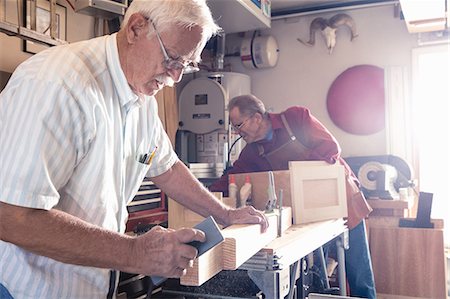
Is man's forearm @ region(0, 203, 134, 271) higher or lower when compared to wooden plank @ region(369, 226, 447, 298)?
higher

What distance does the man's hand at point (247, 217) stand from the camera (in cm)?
134

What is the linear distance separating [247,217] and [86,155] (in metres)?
0.59

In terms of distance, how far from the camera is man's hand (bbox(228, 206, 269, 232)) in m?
1.34

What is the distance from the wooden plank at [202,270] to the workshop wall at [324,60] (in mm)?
2969

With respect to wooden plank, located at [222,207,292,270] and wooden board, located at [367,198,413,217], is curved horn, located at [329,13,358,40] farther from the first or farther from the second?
wooden plank, located at [222,207,292,270]

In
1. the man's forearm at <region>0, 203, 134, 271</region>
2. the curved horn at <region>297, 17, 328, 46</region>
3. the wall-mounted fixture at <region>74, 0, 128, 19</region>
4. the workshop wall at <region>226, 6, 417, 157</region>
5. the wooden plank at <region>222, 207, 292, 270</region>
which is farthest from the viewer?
the curved horn at <region>297, 17, 328, 46</region>

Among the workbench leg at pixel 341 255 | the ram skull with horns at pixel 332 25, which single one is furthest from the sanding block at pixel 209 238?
the ram skull with horns at pixel 332 25

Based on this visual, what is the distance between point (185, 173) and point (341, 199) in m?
0.90

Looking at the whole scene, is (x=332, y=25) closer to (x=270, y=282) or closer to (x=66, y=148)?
(x=270, y=282)

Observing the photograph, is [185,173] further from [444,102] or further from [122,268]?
[444,102]

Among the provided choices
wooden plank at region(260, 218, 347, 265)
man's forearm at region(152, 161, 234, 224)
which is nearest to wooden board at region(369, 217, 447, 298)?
wooden plank at region(260, 218, 347, 265)

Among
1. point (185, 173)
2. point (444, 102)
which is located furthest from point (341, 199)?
point (444, 102)

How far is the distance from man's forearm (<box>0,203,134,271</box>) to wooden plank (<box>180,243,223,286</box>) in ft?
0.62

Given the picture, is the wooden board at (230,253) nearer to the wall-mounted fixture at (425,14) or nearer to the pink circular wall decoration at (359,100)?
the wall-mounted fixture at (425,14)
